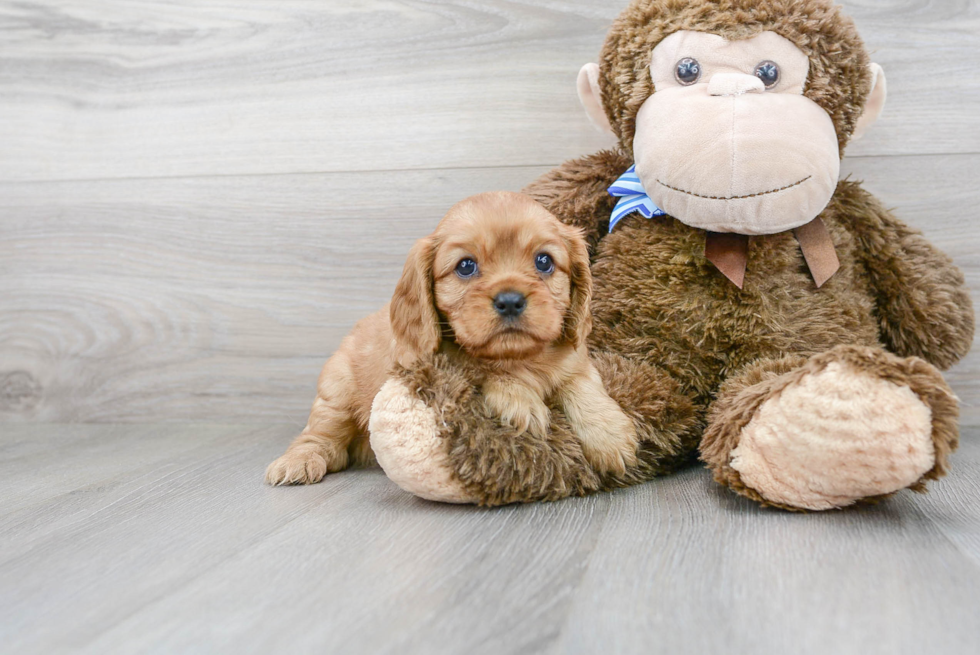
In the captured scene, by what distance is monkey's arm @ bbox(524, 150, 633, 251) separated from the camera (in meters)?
1.54

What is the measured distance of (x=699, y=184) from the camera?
1.32m

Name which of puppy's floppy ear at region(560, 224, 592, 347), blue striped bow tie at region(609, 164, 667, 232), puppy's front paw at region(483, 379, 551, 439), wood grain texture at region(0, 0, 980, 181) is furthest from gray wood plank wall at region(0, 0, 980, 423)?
puppy's front paw at region(483, 379, 551, 439)

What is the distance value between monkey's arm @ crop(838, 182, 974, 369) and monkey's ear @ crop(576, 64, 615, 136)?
0.50 meters

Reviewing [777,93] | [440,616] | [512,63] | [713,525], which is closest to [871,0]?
[777,93]

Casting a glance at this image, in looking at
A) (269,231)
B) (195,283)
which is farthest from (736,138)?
(195,283)

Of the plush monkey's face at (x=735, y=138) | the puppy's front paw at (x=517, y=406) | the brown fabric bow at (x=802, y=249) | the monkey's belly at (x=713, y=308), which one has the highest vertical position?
the plush monkey's face at (x=735, y=138)

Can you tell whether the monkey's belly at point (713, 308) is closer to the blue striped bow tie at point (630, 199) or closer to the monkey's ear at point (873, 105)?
the blue striped bow tie at point (630, 199)

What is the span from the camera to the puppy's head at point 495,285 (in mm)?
1144

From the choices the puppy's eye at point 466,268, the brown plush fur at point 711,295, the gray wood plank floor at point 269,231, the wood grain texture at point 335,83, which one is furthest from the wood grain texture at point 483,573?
the wood grain texture at point 335,83

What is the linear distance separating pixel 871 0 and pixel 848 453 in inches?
47.4

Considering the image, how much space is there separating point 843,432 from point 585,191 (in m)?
0.72

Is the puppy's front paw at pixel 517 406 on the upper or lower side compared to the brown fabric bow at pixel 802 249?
lower

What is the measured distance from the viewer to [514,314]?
1.13 m

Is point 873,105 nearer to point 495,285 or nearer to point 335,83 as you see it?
point 495,285
